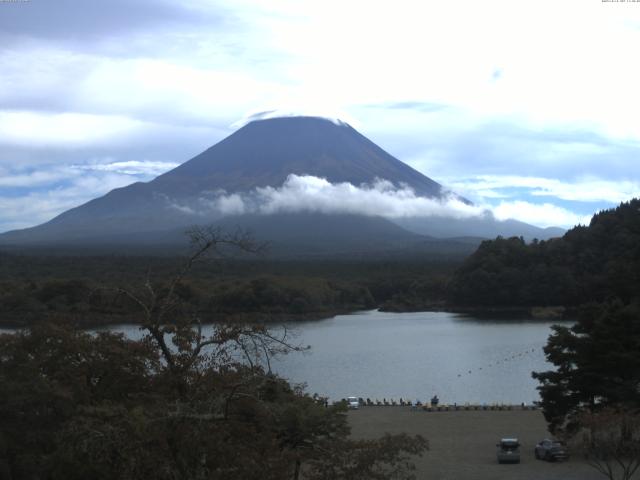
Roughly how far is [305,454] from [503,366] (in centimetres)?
2101

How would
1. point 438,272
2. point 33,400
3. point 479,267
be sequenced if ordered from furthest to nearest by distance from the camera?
1. point 438,272
2. point 479,267
3. point 33,400

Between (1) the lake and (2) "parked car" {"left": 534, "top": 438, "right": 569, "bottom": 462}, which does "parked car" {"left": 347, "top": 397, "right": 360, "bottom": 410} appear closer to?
(1) the lake

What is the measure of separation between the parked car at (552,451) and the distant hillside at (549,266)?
109 ft

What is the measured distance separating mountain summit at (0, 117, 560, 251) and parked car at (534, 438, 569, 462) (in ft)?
289

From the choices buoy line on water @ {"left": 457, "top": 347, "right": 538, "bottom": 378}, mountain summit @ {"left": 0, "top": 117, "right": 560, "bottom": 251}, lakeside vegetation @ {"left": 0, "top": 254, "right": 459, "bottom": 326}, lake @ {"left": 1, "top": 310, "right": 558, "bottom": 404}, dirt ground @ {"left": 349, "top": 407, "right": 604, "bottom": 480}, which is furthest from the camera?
mountain summit @ {"left": 0, "top": 117, "right": 560, "bottom": 251}

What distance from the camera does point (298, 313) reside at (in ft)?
154

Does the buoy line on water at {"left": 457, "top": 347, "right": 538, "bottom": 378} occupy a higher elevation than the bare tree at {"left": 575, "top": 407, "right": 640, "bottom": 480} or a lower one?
lower

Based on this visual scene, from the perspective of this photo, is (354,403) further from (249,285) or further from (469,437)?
(249,285)

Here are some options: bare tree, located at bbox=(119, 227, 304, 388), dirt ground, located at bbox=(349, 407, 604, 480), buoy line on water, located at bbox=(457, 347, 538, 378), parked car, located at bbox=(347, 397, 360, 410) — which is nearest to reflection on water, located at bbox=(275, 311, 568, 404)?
buoy line on water, located at bbox=(457, 347, 538, 378)

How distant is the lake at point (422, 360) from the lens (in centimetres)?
2239

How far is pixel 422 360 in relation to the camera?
28.4m

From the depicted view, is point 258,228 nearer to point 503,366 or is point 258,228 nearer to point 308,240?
point 308,240

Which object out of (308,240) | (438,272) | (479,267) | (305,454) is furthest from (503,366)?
(308,240)

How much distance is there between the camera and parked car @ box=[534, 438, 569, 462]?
1248 centimetres
